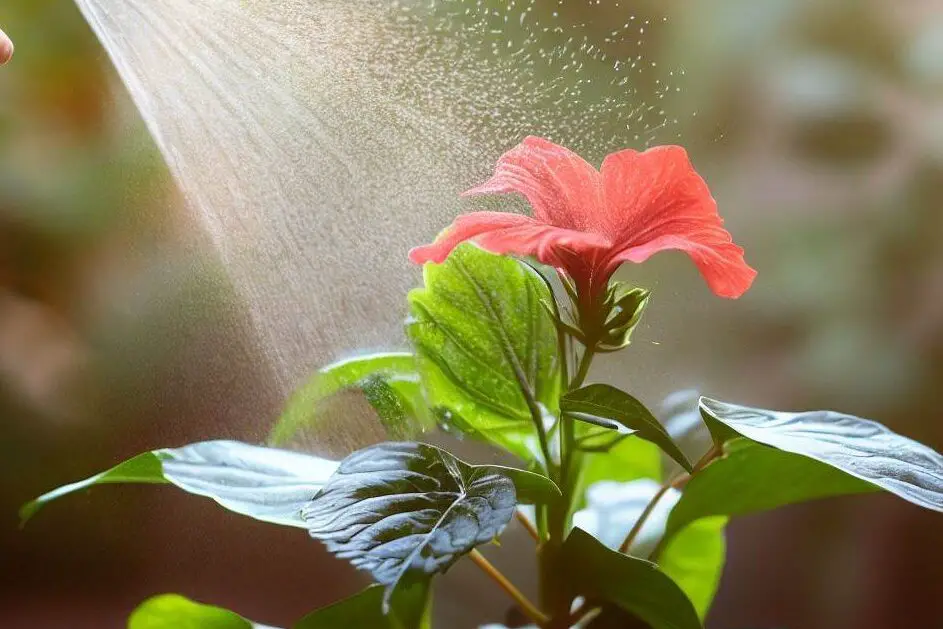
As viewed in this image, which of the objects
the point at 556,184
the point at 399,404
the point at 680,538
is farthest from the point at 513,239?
the point at 680,538

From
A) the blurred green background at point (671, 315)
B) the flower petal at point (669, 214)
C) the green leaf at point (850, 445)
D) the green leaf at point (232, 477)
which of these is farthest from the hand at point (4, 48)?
the green leaf at point (850, 445)

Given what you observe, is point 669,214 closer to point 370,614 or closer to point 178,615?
point 370,614

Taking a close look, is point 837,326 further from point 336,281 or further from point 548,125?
point 336,281

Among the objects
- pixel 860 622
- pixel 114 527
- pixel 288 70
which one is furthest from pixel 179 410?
pixel 860 622

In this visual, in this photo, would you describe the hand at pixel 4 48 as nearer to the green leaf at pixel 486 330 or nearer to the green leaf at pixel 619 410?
the green leaf at pixel 486 330

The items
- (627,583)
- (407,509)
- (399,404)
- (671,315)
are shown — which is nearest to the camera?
(407,509)

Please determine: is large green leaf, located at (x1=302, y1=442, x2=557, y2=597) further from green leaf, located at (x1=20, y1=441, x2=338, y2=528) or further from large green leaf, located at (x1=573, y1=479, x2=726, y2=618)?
large green leaf, located at (x1=573, y1=479, x2=726, y2=618)
